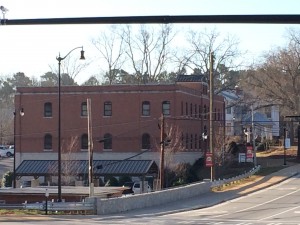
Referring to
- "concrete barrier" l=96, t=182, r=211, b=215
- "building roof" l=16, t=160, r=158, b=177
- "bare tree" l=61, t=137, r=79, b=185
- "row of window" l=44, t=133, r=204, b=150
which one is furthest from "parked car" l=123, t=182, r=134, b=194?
"row of window" l=44, t=133, r=204, b=150

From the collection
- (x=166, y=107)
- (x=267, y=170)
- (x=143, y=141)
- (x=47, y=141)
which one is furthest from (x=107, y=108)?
(x=267, y=170)

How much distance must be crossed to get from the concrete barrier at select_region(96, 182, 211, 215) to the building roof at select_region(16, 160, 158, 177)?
12.5 metres

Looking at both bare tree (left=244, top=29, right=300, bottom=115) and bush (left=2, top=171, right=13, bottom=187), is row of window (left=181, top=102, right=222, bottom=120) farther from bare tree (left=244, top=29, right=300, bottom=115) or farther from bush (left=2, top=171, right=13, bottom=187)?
bush (left=2, top=171, right=13, bottom=187)

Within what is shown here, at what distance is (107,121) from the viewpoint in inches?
2717

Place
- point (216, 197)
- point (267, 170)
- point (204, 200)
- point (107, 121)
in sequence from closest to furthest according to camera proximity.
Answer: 1. point (204, 200)
2. point (216, 197)
3. point (267, 170)
4. point (107, 121)

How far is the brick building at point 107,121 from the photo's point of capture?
6775 centimetres

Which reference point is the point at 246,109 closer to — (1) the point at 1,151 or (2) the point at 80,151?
(2) the point at 80,151

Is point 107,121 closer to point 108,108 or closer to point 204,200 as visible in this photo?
point 108,108

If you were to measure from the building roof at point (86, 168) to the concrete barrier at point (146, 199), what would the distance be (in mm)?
12504

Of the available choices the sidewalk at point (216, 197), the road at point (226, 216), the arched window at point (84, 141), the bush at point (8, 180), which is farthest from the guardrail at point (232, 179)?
the bush at point (8, 180)

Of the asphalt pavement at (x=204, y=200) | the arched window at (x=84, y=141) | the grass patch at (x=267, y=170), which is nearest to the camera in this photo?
the asphalt pavement at (x=204, y=200)

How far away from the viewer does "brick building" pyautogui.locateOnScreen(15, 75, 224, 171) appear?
67750 mm

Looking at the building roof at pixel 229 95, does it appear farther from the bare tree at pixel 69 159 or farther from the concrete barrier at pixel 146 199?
the concrete barrier at pixel 146 199

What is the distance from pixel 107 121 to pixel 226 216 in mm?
34919
